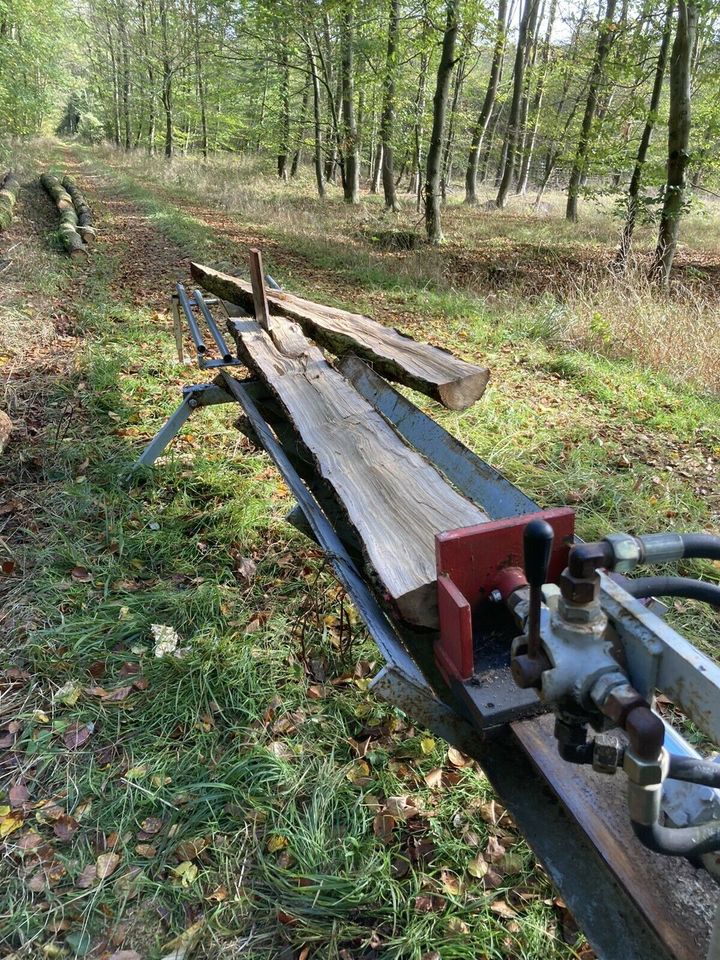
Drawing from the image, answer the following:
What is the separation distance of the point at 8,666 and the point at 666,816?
9.08ft

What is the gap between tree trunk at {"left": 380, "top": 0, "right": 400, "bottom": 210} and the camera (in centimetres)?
1430

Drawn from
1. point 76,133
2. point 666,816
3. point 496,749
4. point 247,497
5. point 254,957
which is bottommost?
point 254,957

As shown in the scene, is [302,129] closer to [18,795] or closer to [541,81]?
[541,81]

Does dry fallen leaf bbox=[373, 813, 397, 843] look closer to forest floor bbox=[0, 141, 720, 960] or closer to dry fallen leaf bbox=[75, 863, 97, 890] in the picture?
forest floor bbox=[0, 141, 720, 960]

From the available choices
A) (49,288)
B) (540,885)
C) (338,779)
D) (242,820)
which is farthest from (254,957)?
(49,288)

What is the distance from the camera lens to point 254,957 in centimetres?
188

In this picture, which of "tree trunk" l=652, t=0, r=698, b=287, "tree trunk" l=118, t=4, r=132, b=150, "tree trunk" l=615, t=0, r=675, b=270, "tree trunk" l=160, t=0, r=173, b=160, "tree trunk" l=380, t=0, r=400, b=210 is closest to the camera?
"tree trunk" l=652, t=0, r=698, b=287

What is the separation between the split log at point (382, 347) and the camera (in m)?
2.86

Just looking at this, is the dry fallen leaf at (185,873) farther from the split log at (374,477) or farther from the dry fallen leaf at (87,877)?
the split log at (374,477)

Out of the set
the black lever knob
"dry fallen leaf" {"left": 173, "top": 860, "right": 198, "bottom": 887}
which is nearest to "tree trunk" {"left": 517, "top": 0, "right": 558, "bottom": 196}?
"dry fallen leaf" {"left": 173, "top": 860, "right": 198, "bottom": 887}

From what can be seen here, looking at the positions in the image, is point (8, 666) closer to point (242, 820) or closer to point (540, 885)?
point (242, 820)

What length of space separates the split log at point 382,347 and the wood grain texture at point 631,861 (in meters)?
1.76

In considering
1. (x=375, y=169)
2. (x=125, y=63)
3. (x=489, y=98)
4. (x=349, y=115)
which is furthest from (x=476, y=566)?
(x=125, y=63)

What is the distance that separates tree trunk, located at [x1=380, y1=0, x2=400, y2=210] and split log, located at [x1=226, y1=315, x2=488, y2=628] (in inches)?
516
